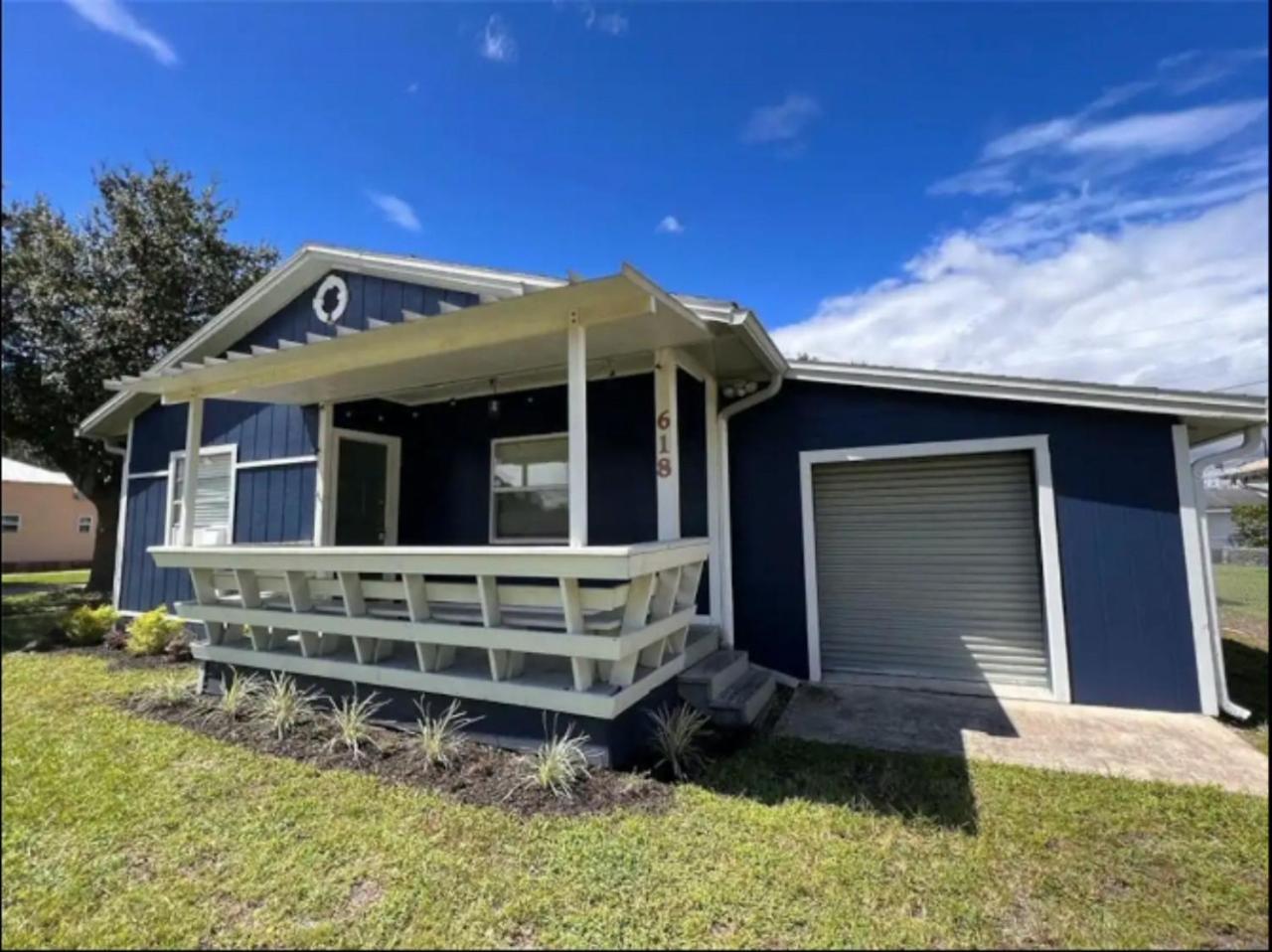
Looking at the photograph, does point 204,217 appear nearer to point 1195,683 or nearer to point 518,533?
point 518,533

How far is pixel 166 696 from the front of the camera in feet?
15.4

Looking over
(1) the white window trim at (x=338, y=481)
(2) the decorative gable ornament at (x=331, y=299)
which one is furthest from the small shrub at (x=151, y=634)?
(2) the decorative gable ornament at (x=331, y=299)

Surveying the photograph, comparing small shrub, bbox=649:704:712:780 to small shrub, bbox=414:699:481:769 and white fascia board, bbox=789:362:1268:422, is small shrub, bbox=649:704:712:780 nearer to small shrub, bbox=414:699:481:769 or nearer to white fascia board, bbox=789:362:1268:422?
small shrub, bbox=414:699:481:769

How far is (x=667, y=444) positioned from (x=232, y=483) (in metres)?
6.55

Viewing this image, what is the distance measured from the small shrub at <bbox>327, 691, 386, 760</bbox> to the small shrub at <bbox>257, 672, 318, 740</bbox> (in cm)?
19

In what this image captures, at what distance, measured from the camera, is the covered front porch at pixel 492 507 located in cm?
379

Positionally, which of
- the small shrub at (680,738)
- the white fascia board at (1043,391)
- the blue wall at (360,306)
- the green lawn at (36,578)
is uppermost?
the blue wall at (360,306)

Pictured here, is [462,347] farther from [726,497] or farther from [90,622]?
[90,622]

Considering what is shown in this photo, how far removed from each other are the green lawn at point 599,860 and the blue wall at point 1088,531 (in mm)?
1705

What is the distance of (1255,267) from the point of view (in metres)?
1.55

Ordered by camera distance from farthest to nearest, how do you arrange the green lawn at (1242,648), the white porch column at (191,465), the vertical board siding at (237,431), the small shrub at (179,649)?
the vertical board siding at (237,431), the small shrub at (179,649), the white porch column at (191,465), the green lawn at (1242,648)

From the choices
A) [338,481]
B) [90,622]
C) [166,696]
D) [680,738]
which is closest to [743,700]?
[680,738]

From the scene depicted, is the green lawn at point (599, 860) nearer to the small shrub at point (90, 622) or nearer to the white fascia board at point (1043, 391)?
the small shrub at point (90, 622)

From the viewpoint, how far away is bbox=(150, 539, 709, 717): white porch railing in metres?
3.67
